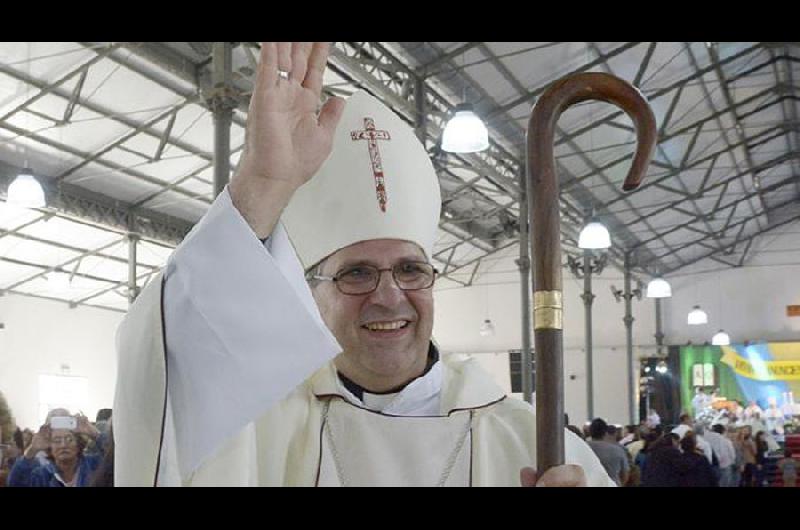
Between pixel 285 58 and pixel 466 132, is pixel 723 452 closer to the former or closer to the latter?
pixel 466 132

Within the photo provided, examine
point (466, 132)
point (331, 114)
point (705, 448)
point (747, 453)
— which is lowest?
point (747, 453)

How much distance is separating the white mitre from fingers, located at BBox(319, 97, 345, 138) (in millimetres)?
773

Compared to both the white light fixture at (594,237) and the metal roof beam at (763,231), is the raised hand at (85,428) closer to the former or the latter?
the white light fixture at (594,237)

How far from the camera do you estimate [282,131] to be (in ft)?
3.01

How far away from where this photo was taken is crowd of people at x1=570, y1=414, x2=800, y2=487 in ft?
19.8

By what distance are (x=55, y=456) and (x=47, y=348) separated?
48.1 feet

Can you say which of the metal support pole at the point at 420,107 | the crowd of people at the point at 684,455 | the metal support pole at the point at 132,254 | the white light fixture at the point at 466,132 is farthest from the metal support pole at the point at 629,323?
the white light fixture at the point at 466,132

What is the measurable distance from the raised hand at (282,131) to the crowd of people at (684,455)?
2405 millimetres

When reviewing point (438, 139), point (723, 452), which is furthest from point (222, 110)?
point (723, 452)

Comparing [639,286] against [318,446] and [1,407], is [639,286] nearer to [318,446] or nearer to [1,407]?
[1,407]

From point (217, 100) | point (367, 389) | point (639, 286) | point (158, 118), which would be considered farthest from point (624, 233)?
point (367, 389)

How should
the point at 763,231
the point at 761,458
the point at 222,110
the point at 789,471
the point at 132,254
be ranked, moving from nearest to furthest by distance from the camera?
1. the point at 789,471
2. the point at 222,110
3. the point at 761,458
4. the point at 132,254
5. the point at 763,231

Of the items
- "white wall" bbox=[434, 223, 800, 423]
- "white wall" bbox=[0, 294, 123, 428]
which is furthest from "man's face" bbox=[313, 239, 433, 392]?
"white wall" bbox=[434, 223, 800, 423]
